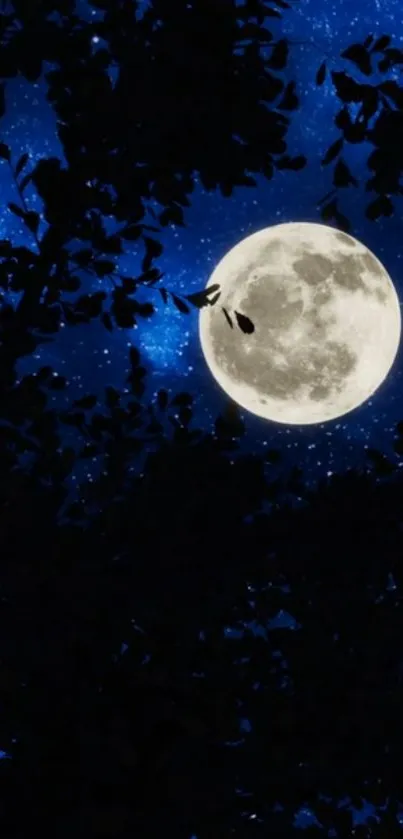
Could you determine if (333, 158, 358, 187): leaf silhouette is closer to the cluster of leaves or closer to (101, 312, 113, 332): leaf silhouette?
the cluster of leaves

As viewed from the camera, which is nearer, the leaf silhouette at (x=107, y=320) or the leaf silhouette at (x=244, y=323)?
the leaf silhouette at (x=244, y=323)

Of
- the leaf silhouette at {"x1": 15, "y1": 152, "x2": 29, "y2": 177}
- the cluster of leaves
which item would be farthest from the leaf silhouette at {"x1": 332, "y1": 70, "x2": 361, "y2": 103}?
the leaf silhouette at {"x1": 15, "y1": 152, "x2": 29, "y2": 177}

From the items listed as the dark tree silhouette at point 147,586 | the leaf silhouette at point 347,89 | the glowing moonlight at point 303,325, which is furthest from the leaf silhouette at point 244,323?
the glowing moonlight at point 303,325

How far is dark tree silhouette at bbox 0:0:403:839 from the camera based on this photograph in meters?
4.64

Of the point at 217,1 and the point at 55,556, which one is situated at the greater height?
the point at 217,1

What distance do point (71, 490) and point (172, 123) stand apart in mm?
2019

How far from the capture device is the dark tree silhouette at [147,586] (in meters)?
4.64

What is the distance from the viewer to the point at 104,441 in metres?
5.63

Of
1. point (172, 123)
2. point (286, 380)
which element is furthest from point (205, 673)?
point (286, 380)

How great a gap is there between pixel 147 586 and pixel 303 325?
486 centimetres

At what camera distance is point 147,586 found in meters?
5.10

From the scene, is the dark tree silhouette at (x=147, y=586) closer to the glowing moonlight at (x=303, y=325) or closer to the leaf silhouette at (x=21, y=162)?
the leaf silhouette at (x=21, y=162)

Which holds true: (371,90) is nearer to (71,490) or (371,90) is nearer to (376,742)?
(71,490)

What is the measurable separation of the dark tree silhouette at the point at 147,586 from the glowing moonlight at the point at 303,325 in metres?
4.15
